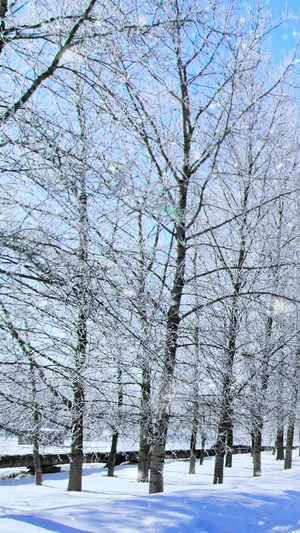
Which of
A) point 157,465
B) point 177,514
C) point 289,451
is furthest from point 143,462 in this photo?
point 177,514

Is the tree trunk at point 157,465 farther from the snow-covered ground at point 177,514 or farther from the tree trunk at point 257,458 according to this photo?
the tree trunk at point 257,458

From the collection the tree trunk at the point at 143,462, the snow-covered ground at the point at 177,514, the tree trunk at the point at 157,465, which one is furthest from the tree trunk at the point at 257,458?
the snow-covered ground at the point at 177,514

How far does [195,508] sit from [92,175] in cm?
302

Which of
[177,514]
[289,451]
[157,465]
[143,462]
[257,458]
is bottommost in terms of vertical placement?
[143,462]

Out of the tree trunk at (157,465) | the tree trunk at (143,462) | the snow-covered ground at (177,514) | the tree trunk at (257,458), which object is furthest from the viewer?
the tree trunk at (257,458)

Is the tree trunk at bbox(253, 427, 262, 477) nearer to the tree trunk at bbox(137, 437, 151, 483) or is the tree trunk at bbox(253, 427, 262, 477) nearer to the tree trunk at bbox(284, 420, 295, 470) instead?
the tree trunk at bbox(284, 420, 295, 470)

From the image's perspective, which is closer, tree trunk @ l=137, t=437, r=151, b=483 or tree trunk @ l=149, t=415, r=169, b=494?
tree trunk @ l=149, t=415, r=169, b=494

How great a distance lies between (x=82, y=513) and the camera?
11.1 feet

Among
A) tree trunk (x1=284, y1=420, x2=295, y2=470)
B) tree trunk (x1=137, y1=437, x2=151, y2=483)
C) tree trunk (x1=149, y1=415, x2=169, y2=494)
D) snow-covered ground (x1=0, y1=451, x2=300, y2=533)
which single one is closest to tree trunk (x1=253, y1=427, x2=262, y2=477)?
tree trunk (x1=284, y1=420, x2=295, y2=470)

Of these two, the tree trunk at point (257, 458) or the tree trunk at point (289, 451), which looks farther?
the tree trunk at point (289, 451)

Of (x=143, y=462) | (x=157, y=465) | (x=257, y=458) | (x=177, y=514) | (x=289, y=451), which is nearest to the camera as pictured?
(x=177, y=514)

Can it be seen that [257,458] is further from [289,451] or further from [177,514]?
[177,514]

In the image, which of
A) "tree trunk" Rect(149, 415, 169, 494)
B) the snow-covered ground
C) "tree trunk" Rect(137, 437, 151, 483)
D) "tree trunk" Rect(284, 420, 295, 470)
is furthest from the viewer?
"tree trunk" Rect(284, 420, 295, 470)

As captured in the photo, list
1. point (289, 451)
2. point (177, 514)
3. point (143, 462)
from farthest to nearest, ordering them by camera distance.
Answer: point (289, 451) → point (143, 462) → point (177, 514)
